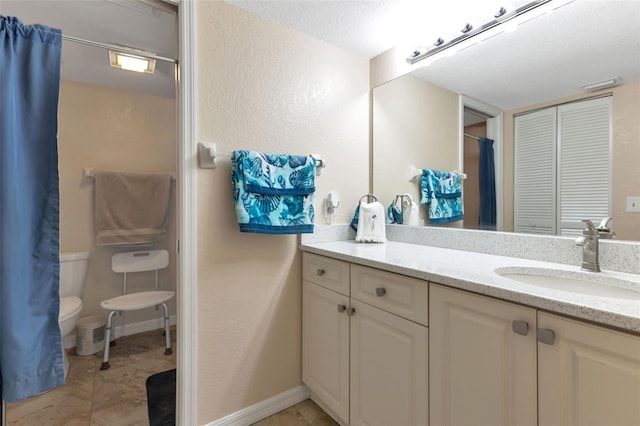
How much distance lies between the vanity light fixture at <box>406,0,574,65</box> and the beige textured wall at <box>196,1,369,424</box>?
0.47 meters

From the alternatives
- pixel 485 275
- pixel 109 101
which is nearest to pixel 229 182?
pixel 485 275

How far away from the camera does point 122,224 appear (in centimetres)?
246

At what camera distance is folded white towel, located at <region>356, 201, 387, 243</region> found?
169 centimetres

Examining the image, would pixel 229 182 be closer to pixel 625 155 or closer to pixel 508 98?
pixel 508 98

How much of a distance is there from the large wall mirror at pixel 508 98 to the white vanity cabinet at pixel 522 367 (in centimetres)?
62

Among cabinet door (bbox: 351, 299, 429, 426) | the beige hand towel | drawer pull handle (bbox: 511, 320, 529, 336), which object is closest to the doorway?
the beige hand towel

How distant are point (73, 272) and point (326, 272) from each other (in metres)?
2.07

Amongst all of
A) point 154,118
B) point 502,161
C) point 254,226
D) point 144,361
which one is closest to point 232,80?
point 254,226

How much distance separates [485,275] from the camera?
0.94 m

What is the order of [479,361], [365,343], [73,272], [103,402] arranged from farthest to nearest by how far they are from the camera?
1. [73,272]
2. [103,402]
3. [365,343]
4. [479,361]

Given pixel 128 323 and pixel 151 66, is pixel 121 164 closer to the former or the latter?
pixel 151 66

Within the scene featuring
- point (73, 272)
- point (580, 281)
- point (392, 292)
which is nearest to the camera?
point (580, 281)

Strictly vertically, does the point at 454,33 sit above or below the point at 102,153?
above

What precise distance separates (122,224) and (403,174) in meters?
2.27
